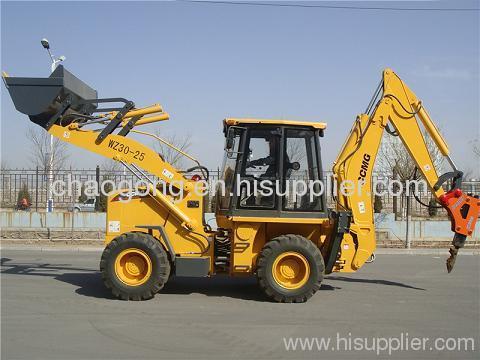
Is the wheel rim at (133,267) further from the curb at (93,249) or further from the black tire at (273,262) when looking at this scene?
the curb at (93,249)

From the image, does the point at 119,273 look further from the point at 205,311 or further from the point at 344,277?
the point at 344,277

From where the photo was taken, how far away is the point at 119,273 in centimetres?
773

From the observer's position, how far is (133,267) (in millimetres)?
7812

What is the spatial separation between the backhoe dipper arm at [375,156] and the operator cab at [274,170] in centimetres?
78

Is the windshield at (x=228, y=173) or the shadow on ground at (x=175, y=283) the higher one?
the windshield at (x=228, y=173)

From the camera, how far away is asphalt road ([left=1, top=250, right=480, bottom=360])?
217 inches

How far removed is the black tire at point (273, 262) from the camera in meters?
7.62

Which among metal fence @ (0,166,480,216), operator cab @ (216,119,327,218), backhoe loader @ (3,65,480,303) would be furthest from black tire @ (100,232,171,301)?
metal fence @ (0,166,480,216)

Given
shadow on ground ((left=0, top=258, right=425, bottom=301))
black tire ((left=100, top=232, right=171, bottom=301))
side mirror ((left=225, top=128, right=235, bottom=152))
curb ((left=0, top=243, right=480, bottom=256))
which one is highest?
side mirror ((left=225, top=128, right=235, bottom=152))
